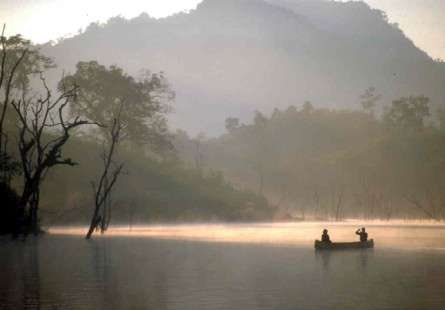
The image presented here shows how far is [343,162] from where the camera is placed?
162000 mm

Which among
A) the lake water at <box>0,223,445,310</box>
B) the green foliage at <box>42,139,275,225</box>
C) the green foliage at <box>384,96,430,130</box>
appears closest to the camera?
the lake water at <box>0,223,445,310</box>

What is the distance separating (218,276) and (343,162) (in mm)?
130815

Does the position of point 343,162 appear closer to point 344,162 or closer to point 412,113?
point 344,162

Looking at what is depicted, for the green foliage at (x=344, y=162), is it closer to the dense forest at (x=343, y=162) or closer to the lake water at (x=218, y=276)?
the dense forest at (x=343, y=162)

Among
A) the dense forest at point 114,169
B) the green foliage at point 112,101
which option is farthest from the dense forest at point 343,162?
the green foliage at point 112,101

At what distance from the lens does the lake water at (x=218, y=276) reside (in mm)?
25703

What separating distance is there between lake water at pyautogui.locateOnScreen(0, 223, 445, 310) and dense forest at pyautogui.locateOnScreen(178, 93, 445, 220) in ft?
244

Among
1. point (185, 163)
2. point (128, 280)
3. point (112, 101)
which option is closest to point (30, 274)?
point (128, 280)

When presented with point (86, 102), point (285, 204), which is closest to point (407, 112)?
point (285, 204)

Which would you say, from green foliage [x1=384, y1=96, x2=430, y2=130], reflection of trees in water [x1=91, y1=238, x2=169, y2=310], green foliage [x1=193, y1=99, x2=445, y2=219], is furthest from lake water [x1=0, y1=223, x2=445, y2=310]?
green foliage [x1=384, y1=96, x2=430, y2=130]

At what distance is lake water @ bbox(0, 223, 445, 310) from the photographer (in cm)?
2570

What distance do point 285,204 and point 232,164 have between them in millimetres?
32016

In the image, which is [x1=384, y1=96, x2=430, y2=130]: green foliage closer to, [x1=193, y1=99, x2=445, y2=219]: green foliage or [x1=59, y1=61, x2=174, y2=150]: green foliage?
[x1=193, y1=99, x2=445, y2=219]: green foliage

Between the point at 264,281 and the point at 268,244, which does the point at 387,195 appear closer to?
the point at 268,244
